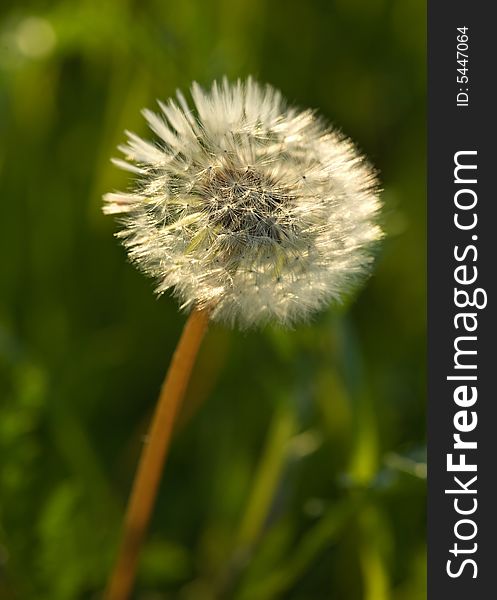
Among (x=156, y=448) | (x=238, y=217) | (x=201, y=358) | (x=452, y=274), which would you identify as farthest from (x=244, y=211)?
(x=201, y=358)

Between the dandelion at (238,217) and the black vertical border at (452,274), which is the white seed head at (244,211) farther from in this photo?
the black vertical border at (452,274)

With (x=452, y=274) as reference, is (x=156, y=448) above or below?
below

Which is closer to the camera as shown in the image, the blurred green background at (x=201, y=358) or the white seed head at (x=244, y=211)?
the white seed head at (x=244, y=211)

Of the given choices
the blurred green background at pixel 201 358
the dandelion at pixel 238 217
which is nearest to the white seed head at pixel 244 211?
the dandelion at pixel 238 217

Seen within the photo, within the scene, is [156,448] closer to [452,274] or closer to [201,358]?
[452,274]

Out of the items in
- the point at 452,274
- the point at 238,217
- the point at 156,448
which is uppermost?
the point at 452,274

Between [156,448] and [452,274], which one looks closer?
[156,448]
